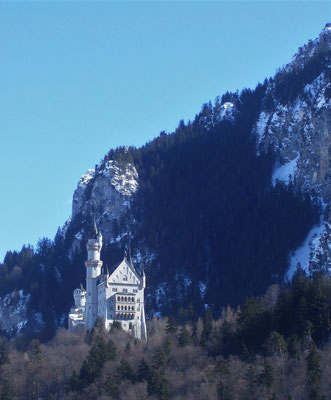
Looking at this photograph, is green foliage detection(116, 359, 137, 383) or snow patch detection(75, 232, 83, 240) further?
snow patch detection(75, 232, 83, 240)

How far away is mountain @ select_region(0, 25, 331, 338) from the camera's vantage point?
159 meters

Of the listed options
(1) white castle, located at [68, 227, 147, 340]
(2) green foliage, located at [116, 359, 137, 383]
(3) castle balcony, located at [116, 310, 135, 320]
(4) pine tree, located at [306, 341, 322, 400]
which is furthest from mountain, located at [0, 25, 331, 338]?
(4) pine tree, located at [306, 341, 322, 400]

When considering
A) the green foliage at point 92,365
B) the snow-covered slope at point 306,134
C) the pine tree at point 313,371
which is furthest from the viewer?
the snow-covered slope at point 306,134

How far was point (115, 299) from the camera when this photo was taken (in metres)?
136

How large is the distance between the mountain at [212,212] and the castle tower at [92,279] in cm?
1319

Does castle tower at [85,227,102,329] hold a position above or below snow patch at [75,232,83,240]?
below

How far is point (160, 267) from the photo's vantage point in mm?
168625

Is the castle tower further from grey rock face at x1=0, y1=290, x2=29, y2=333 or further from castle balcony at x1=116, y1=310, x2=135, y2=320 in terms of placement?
grey rock face at x1=0, y1=290, x2=29, y2=333

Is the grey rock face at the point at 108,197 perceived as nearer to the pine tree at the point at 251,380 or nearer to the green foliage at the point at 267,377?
the pine tree at the point at 251,380

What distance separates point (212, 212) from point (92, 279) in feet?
137


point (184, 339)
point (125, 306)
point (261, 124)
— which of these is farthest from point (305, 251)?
point (184, 339)

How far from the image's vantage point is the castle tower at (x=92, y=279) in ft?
454

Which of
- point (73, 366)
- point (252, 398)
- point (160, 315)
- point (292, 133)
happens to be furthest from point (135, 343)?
point (292, 133)

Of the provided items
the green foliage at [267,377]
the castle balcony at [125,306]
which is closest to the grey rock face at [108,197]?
the castle balcony at [125,306]
